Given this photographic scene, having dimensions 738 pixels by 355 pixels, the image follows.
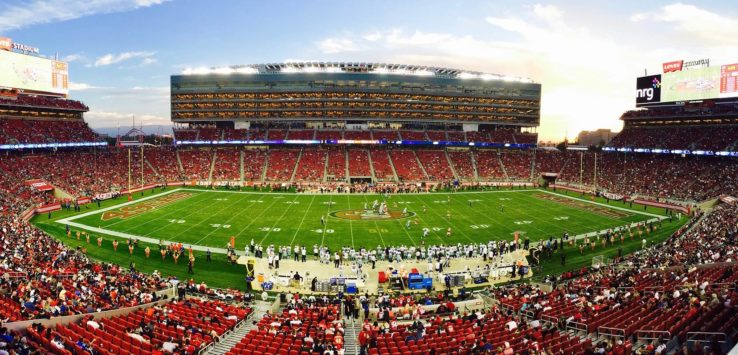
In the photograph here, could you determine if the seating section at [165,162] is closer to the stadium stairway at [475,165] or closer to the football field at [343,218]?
the football field at [343,218]


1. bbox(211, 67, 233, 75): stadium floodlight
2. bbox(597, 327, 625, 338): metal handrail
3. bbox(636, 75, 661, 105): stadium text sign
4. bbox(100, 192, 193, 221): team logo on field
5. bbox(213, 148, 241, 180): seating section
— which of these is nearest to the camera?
bbox(597, 327, 625, 338): metal handrail

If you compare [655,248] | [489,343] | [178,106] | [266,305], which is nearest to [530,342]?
[489,343]

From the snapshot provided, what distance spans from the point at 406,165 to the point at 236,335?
207 feet

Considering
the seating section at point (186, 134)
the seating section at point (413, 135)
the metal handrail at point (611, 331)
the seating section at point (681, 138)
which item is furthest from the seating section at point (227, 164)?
the metal handrail at point (611, 331)

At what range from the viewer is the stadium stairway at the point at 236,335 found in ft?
49.0

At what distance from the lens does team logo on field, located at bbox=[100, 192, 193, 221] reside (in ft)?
142

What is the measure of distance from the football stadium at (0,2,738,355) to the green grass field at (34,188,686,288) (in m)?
0.33

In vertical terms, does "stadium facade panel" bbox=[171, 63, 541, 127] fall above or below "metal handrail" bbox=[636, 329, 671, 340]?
above

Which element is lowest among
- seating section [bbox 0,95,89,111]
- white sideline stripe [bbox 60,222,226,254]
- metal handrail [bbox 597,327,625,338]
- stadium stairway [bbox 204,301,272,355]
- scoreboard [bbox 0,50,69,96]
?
white sideline stripe [bbox 60,222,226,254]

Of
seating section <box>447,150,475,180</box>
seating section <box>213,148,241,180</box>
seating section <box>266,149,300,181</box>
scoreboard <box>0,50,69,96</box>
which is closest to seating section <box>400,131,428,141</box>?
seating section <box>447,150,475,180</box>

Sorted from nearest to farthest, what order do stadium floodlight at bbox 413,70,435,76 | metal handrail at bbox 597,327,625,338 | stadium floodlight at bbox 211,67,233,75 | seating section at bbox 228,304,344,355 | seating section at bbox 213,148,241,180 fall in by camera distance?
metal handrail at bbox 597,327,625,338 < seating section at bbox 228,304,344,355 < seating section at bbox 213,148,241,180 < stadium floodlight at bbox 211,67,233,75 < stadium floodlight at bbox 413,70,435,76

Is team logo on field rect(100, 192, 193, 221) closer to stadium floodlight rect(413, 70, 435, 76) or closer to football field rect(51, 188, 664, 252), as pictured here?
football field rect(51, 188, 664, 252)

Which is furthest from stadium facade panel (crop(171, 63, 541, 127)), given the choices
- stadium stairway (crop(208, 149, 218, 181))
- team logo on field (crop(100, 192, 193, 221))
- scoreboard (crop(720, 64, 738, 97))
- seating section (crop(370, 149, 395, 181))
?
scoreboard (crop(720, 64, 738, 97))

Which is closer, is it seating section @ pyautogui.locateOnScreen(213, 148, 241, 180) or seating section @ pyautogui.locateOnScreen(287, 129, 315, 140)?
seating section @ pyautogui.locateOnScreen(213, 148, 241, 180)
